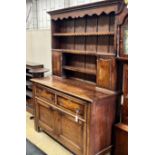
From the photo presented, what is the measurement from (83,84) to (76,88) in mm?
248

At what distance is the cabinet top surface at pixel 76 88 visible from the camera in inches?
84.3

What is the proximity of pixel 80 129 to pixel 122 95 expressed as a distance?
635 mm

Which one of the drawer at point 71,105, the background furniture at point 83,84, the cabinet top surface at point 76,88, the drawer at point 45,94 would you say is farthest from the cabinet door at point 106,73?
the drawer at point 45,94

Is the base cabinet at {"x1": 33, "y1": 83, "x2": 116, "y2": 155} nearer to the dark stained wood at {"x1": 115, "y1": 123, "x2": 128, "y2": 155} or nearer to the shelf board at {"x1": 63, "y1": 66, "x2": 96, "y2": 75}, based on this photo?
the dark stained wood at {"x1": 115, "y1": 123, "x2": 128, "y2": 155}

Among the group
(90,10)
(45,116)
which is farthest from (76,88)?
(90,10)

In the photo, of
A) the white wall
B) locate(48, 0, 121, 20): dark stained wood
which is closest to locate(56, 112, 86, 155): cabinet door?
locate(48, 0, 121, 20): dark stained wood

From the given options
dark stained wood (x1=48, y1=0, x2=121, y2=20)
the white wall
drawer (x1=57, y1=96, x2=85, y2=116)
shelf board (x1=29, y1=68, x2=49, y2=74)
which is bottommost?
drawer (x1=57, y1=96, x2=85, y2=116)

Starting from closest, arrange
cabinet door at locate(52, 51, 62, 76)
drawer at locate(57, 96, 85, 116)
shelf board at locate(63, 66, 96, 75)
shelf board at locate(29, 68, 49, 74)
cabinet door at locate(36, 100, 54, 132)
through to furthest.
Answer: drawer at locate(57, 96, 85, 116), shelf board at locate(63, 66, 96, 75), cabinet door at locate(36, 100, 54, 132), cabinet door at locate(52, 51, 62, 76), shelf board at locate(29, 68, 49, 74)

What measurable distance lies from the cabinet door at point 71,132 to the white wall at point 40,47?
1446mm

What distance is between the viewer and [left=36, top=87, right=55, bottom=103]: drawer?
2.64 metres

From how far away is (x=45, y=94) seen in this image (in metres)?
2.78

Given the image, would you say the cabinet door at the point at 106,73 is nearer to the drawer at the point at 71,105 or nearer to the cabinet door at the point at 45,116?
the drawer at the point at 71,105

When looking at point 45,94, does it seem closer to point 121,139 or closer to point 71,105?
point 71,105
